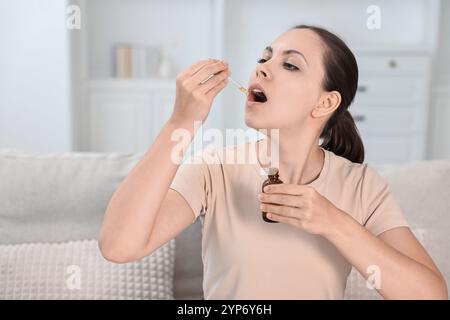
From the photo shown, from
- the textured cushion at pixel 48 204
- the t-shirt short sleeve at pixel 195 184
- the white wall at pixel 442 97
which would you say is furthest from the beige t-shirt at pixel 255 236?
the white wall at pixel 442 97

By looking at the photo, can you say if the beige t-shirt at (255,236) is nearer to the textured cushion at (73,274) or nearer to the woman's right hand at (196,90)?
the woman's right hand at (196,90)

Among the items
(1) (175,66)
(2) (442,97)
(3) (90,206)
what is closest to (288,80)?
(3) (90,206)

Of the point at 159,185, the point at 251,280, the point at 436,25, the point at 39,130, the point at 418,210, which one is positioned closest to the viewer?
the point at 159,185

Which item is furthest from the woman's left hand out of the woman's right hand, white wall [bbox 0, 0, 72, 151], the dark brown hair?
white wall [bbox 0, 0, 72, 151]

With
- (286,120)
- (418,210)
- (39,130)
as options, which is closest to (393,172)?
(418,210)

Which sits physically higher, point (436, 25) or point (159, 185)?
point (436, 25)

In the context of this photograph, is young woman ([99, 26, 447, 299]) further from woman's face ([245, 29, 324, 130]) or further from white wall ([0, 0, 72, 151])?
white wall ([0, 0, 72, 151])

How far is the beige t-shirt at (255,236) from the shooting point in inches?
42.0

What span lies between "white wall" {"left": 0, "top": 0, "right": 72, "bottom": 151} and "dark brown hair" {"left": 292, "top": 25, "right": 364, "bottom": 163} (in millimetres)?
2811

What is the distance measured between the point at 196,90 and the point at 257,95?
220 millimetres

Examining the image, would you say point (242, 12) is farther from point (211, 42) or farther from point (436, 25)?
point (436, 25)

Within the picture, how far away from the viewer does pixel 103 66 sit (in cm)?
431

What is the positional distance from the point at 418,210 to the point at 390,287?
0.56 meters

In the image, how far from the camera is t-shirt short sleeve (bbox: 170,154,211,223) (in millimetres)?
1049
